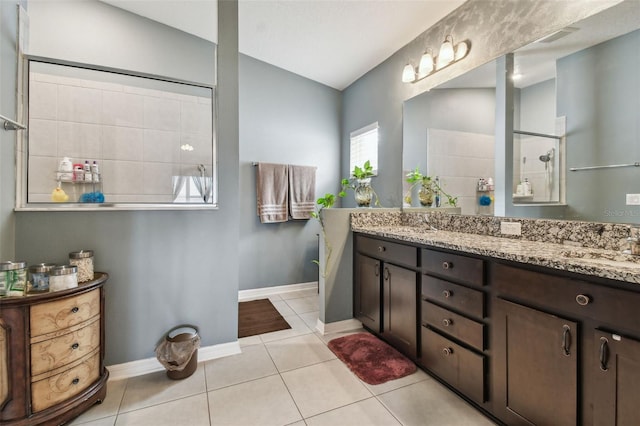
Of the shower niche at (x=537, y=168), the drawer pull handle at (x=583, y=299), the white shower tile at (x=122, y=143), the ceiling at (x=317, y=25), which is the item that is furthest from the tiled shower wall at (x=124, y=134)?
the drawer pull handle at (x=583, y=299)

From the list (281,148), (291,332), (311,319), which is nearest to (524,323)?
(291,332)

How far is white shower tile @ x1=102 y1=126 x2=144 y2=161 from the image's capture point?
285 centimetres

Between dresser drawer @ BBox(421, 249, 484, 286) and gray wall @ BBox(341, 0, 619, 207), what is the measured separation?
4.05 feet

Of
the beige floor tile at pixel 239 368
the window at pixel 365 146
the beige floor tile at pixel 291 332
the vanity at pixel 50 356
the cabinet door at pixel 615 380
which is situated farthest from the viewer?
the window at pixel 365 146

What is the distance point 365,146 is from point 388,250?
1787mm

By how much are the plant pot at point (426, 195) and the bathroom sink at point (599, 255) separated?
1.24 metres

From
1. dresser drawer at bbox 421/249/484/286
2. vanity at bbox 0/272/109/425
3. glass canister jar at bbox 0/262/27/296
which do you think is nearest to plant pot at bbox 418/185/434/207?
dresser drawer at bbox 421/249/484/286

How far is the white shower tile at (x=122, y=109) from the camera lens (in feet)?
9.18

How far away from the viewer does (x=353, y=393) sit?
66.6 inches

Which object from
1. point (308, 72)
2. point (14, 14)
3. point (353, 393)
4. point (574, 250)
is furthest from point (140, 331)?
point (308, 72)

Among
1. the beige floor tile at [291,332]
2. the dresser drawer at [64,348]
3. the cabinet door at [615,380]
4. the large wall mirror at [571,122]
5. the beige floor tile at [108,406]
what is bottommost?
the beige floor tile at [108,406]

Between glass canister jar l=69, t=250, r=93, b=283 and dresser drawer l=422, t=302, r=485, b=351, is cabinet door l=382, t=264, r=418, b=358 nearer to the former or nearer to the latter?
dresser drawer l=422, t=302, r=485, b=351

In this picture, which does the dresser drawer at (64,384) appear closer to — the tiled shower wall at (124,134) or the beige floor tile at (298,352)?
the beige floor tile at (298,352)

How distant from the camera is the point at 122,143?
9.48 ft
